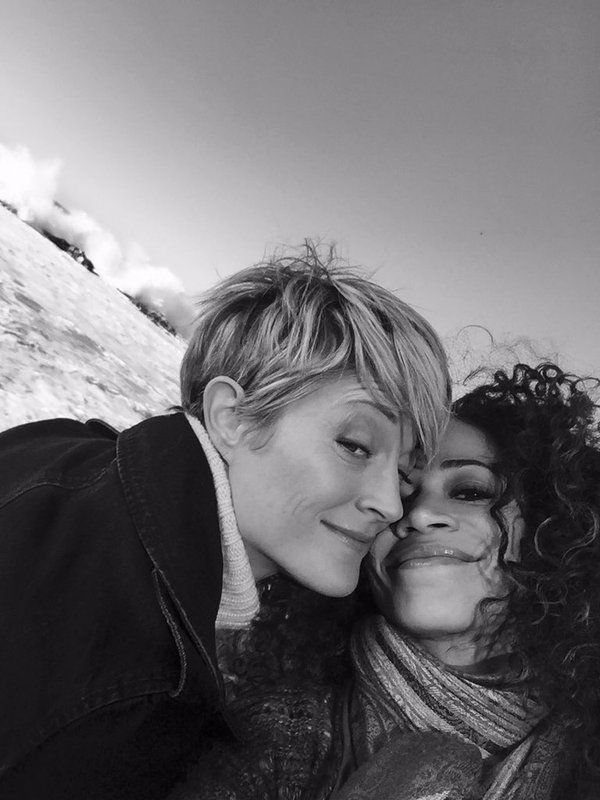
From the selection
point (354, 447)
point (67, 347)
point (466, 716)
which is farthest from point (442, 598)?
point (67, 347)

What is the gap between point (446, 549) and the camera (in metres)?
1.71

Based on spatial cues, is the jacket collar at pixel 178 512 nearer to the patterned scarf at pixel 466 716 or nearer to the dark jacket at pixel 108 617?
the dark jacket at pixel 108 617

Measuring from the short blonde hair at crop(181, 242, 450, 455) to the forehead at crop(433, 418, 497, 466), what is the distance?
0.16 metres

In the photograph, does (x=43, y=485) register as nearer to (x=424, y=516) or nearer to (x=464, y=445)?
(x=424, y=516)

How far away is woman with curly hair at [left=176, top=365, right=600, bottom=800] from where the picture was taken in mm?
1541

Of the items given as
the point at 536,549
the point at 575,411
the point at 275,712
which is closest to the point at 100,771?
the point at 275,712

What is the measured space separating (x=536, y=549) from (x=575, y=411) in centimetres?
50

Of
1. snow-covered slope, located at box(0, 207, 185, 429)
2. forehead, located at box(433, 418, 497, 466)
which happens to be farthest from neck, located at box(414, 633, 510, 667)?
snow-covered slope, located at box(0, 207, 185, 429)

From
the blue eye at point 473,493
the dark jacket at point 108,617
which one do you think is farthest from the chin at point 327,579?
the blue eye at point 473,493

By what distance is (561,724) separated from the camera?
1.60 m

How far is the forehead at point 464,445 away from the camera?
6.07ft

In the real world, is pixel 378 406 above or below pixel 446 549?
above

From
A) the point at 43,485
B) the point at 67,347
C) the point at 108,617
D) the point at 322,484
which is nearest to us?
the point at 108,617

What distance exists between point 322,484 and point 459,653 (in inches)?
27.2
